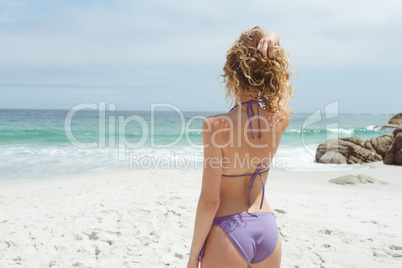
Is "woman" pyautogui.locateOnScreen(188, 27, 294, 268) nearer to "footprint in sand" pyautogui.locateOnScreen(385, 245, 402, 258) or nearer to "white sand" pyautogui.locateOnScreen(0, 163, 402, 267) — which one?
"white sand" pyautogui.locateOnScreen(0, 163, 402, 267)

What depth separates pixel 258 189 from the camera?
185cm

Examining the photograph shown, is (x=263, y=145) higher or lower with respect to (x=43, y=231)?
higher

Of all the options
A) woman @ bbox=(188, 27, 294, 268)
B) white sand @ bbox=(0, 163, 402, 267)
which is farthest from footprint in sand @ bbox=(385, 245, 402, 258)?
woman @ bbox=(188, 27, 294, 268)

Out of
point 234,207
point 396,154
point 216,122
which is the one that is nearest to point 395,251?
point 234,207

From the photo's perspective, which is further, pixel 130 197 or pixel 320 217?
pixel 130 197

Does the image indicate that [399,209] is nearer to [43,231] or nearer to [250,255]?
[250,255]

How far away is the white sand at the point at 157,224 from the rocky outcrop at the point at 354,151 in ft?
15.7

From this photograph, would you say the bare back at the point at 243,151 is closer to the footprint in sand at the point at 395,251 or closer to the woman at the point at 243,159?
the woman at the point at 243,159

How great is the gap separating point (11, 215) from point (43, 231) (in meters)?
1.29

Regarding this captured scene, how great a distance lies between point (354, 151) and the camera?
41.9 feet

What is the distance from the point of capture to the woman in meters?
1.66

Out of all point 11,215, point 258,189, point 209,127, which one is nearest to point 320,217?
point 258,189

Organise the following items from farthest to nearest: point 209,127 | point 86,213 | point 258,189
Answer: point 86,213 → point 258,189 → point 209,127

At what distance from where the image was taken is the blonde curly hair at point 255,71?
166 cm
